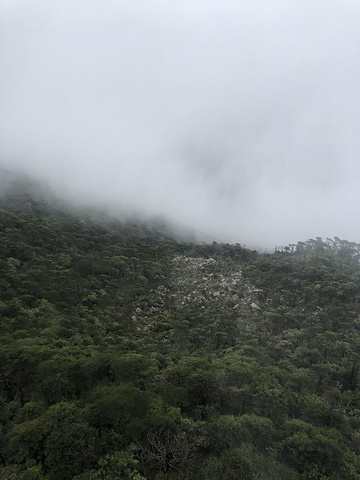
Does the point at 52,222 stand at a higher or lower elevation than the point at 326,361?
higher

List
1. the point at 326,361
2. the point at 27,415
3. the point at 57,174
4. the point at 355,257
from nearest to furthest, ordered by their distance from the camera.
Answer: the point at 27,415, the point at 326,361, the point at 355,257, the point at 57,174

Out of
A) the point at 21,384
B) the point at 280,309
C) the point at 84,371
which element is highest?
the point at 280,309

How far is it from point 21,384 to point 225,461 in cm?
2134

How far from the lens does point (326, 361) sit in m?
49.2

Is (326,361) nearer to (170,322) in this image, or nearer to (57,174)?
(170,322)

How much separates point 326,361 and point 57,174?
186725 millimetres

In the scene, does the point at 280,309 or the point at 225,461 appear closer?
the point at 225,461

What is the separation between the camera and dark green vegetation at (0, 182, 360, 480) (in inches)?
851

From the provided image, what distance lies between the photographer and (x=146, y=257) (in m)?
101

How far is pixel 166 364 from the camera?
134 ft

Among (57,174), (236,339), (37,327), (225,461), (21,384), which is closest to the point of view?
(225,461)

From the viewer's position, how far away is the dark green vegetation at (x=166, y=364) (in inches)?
851

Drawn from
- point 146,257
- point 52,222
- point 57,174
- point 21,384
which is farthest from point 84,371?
point 57,174

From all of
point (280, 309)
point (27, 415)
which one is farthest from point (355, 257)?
point (27, 415)
